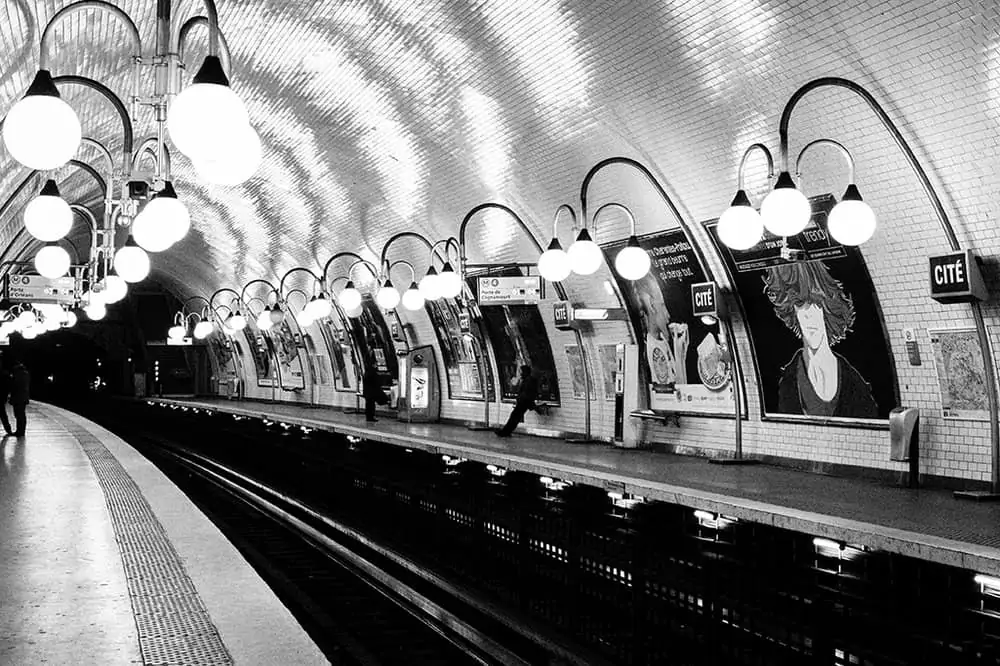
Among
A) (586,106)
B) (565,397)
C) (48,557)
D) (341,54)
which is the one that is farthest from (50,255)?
(565,397)

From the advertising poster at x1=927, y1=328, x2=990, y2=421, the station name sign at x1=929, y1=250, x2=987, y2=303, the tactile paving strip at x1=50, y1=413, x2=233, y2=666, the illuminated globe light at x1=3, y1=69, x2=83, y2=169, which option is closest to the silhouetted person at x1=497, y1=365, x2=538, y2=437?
the advertising poster at x1=927, y1=328, x2=990, y2=421

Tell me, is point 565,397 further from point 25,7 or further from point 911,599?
point 25,7

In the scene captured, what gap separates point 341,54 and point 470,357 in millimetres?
8403

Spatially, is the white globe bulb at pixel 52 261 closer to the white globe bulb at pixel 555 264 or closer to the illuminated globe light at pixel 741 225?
the white globe bulb at pixel 555 264

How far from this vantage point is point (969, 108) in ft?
25.0

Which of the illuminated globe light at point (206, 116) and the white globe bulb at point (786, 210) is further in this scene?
the white globe bulb at point (786, 210)

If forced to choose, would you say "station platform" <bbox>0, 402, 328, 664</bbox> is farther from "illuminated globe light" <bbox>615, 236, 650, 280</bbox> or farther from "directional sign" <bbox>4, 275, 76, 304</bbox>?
"directional sign" <bbox>4, 275, 76, 304</bbox>

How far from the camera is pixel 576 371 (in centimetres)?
1550

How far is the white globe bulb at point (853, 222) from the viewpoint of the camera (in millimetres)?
7211

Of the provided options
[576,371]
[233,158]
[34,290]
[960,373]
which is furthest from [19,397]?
[233,158]

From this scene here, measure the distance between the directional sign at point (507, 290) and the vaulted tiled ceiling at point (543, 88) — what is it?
3.43 ft

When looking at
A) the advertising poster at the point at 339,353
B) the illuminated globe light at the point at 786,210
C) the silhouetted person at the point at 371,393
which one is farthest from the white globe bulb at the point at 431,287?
the advertising poster at the point at 339,353

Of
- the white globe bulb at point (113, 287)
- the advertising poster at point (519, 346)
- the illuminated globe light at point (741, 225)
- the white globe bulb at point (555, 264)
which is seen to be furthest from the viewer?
the advertising poster at point (519, 346)

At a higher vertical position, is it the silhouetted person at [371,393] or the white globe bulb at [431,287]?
the white globe bulb at [431,287]
